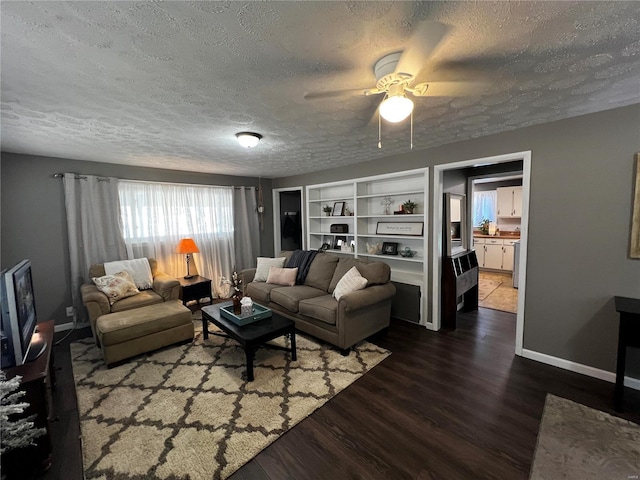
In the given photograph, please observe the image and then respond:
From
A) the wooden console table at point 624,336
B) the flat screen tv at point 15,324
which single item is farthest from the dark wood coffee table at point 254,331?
the wooden console table at point 624,336

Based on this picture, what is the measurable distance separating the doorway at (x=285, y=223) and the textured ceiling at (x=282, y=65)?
3320mm

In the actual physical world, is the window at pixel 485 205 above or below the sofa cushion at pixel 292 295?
above

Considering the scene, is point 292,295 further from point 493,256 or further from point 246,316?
point 493,256

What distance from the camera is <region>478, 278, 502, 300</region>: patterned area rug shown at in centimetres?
506

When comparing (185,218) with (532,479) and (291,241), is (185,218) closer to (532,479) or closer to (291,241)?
(291,241)

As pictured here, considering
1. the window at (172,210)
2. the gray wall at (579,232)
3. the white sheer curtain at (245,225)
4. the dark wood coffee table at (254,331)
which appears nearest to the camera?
the gray wall at (579,232)

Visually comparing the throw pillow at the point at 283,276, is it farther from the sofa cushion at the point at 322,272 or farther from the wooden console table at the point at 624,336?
the wooden console table at the point at 624,336

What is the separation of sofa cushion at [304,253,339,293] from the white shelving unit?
0.69 m

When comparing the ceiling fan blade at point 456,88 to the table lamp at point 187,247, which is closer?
the ceiling fan blade at point 456,88

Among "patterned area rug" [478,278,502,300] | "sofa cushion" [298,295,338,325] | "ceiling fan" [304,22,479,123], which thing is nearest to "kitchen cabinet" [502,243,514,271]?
"patterned area rug" [478,278,502,300]

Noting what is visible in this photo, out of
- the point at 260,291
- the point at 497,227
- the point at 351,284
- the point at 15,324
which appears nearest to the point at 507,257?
the point at 497,227

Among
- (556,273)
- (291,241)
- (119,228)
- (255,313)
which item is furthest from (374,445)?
(291,241)

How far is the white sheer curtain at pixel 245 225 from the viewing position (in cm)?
544

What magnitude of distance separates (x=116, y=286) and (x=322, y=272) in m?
2.66
